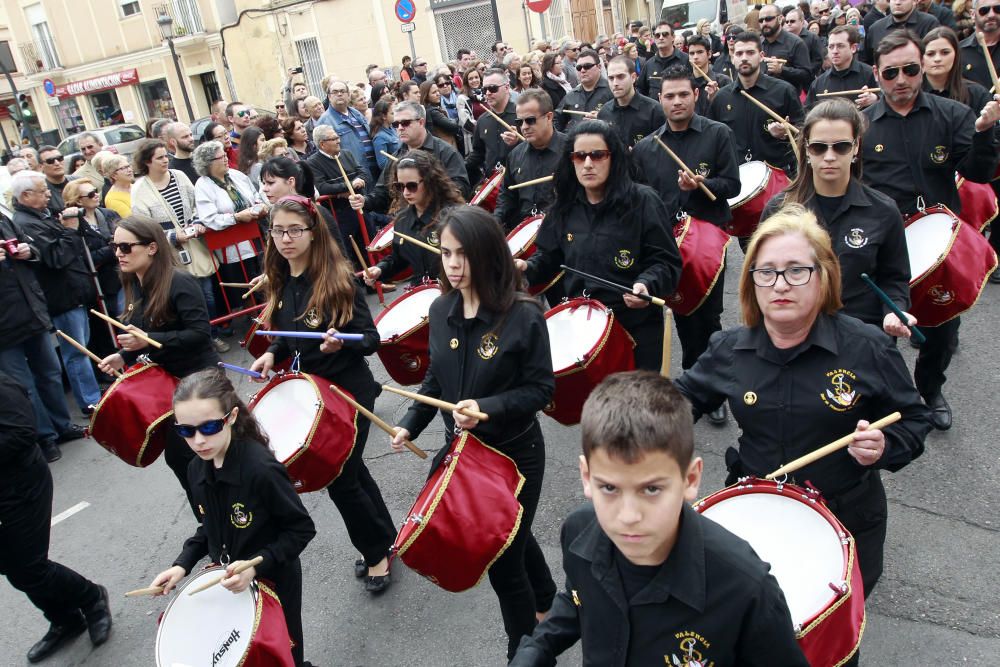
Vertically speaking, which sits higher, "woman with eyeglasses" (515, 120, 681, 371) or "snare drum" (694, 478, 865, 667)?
"woman with eyeglasses" (515, 120, 681, 371)

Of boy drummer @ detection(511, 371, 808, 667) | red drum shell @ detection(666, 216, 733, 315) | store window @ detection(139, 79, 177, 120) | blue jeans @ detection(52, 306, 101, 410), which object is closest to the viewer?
boy drummer @ detection(511, 371, 808, 667)

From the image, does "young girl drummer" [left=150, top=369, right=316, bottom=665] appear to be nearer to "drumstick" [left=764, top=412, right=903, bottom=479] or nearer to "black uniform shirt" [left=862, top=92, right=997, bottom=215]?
"drumstick" [left=764, top=412, right=903, bottom=479]

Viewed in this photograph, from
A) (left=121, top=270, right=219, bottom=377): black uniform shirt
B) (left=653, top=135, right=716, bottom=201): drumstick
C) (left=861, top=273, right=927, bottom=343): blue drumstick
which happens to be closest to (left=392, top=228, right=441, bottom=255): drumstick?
(left=121, top=270, right=219, bottom=377): black uniform shirt

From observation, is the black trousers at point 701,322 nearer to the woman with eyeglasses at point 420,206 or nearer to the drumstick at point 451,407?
the woman with eyeglasses at point 420,206

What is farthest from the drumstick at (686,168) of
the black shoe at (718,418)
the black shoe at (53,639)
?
the black shoe at (53,639)

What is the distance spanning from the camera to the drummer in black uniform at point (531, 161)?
5.71 m

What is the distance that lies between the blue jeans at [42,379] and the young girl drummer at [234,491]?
157 inches

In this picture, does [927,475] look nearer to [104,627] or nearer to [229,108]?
[104,627]

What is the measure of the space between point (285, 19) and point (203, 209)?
24.5 meters

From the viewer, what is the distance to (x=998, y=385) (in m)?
4.99

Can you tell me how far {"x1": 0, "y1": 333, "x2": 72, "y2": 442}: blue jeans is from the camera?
20.3 ft

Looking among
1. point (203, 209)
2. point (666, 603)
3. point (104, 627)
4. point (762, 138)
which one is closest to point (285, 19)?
point (203, 209)

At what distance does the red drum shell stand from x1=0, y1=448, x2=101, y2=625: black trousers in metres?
3.58

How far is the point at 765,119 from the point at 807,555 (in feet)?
17.2
